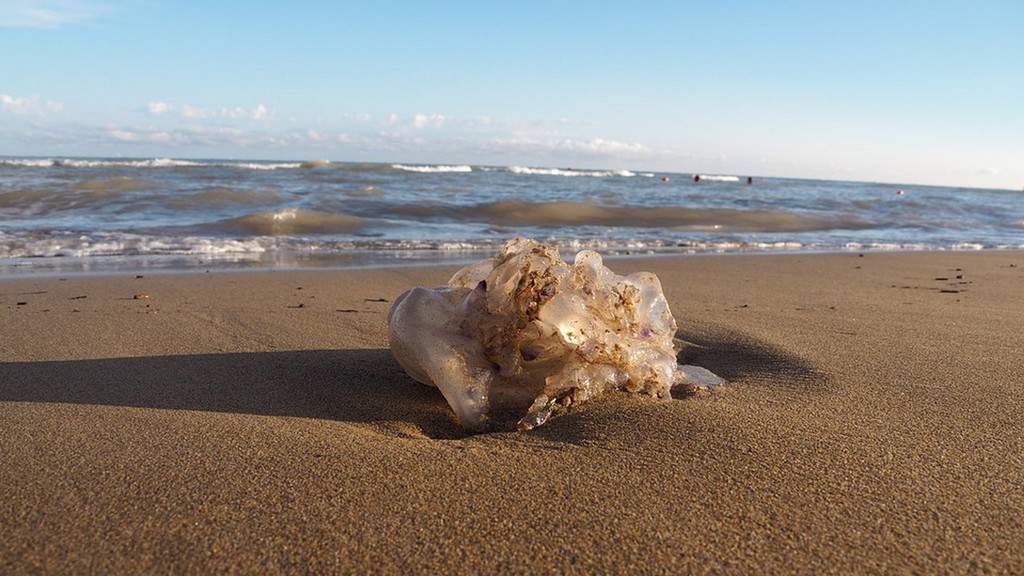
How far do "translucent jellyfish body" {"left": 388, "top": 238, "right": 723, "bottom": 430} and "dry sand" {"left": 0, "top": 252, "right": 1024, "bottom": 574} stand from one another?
9 cm

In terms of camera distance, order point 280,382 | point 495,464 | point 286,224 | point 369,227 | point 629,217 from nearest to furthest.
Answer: point 495,464 < point 280,382 < point 286,224 < point 369,227 < point 629,217

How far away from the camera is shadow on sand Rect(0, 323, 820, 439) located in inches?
81.9

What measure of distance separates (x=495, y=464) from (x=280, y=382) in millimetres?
1015

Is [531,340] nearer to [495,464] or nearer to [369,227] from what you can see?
Result: [495,464]

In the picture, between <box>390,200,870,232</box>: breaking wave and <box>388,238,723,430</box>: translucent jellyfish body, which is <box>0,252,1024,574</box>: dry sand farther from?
<box>390,200,870,232</box>: breaking wave

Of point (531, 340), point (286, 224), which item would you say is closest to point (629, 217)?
point (286, 224)

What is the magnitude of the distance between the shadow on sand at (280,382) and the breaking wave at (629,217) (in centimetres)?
821

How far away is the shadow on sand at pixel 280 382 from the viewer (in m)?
2.08

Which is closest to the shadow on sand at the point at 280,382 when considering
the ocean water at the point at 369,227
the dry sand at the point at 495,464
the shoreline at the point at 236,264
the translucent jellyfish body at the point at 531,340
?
the dry sand at the point at 495,464

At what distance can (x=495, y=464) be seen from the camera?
161cm

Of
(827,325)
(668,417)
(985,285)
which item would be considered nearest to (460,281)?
(668,417)

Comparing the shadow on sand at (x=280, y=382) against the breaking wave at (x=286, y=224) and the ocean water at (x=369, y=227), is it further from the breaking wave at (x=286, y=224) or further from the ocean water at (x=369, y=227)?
the breaking wave at (x=286, y=224)

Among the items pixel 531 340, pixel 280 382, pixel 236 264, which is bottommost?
pixel 236 264

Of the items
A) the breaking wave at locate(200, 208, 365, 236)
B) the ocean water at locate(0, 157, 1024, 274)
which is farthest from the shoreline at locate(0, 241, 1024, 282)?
the breaking wave at locate(200, 208, 365, 236)
